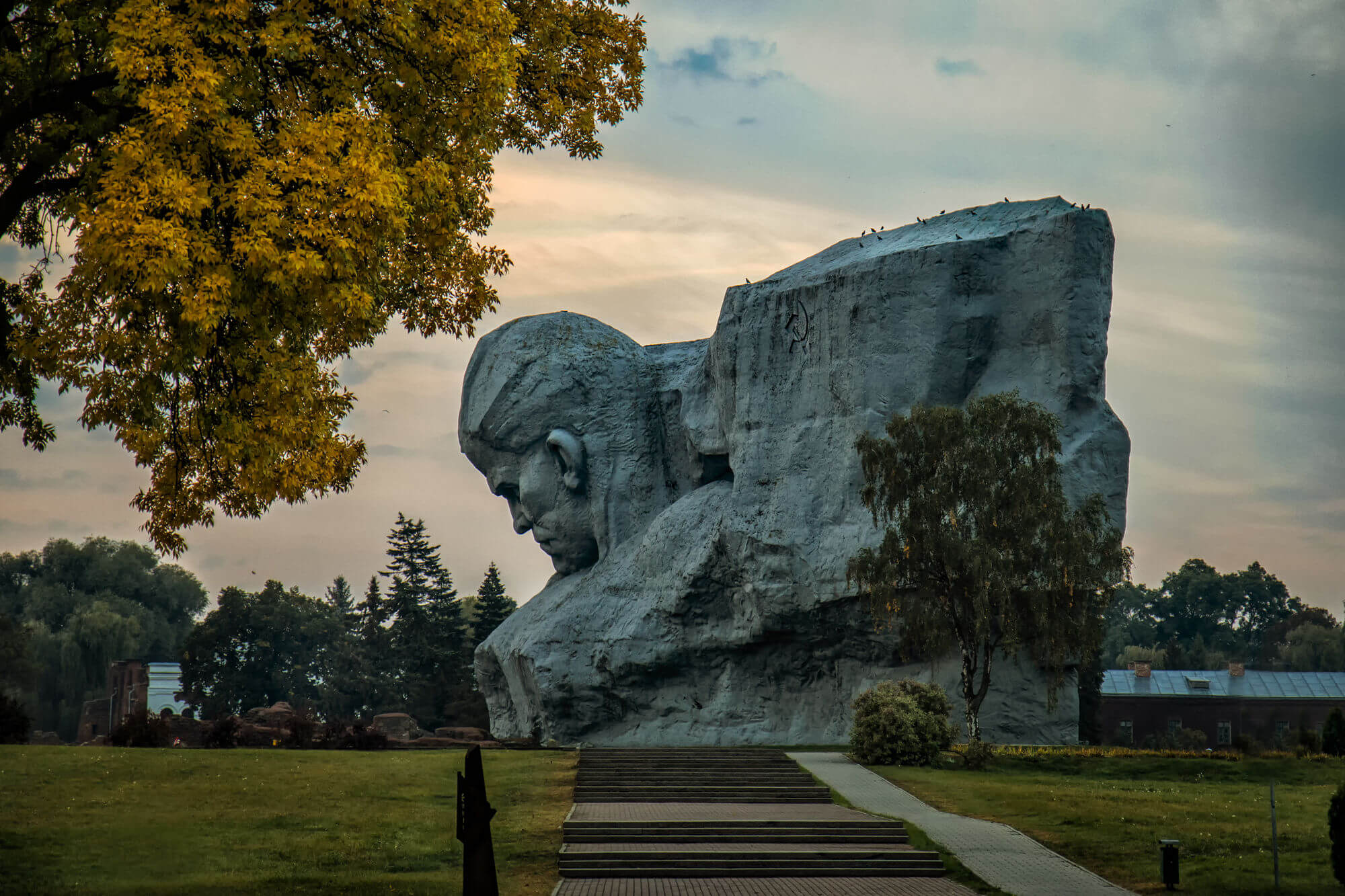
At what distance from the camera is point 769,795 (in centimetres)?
2269

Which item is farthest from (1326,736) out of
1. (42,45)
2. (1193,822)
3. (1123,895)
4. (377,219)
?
(42,45)

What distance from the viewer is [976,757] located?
2692 centimetres

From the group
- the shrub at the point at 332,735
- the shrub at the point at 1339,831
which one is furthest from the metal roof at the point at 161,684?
the shrub at the point at 1339,831

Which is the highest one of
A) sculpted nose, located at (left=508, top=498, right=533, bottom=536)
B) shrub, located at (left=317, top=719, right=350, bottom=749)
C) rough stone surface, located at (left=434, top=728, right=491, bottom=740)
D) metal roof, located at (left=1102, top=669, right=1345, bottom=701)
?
sculpted nose, located at (left=508, top=498, right=533, bottom=536)

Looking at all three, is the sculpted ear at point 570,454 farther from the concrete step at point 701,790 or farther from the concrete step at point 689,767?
the concrete step at point 701,790

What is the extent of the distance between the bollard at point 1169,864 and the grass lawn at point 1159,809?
20cm

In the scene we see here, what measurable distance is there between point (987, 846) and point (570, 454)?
2896cm

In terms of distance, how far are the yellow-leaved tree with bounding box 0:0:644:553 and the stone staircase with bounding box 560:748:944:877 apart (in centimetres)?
714

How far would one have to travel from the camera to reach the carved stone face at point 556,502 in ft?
151

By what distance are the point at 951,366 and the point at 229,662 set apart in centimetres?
4630

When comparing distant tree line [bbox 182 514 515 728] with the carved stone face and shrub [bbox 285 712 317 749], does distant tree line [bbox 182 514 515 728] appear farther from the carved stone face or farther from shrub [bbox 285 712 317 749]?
shrub [bbox 285 712 317 749]

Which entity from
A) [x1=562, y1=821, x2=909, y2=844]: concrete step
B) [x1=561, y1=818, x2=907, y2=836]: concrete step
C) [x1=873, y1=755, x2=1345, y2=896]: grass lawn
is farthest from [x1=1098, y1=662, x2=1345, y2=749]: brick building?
[x1=562, y1=821, x2=909, y2=844]: concrete step

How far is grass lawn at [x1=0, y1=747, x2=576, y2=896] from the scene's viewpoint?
49.0ft

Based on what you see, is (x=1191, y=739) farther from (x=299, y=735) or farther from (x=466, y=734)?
(x=299, y=735)
